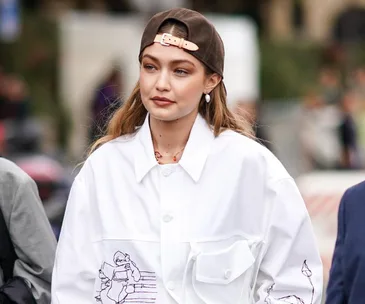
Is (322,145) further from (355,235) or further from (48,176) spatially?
(355,235)

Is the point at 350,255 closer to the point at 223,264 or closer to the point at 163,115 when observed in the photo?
the point at 223,264

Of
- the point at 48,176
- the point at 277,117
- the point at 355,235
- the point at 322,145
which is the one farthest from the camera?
the point at 277,117

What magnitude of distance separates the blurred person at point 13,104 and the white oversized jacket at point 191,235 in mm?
14678

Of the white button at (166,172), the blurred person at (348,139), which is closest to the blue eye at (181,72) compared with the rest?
the white button at (166,172)

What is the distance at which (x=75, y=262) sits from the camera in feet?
18.0

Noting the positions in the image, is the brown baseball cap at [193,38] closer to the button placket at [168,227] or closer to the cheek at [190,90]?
the cheek at [190,90]

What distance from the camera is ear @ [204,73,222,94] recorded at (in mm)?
5613

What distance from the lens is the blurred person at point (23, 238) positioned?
574cm

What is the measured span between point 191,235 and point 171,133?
18.0 inches

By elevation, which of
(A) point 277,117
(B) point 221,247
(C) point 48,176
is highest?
(B) point 221,247

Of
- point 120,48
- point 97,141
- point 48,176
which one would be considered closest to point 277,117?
point 120,48

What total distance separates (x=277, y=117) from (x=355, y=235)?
71.2 feet

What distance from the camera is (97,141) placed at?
19.0ft

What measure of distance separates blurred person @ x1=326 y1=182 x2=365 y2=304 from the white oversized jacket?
17cm
